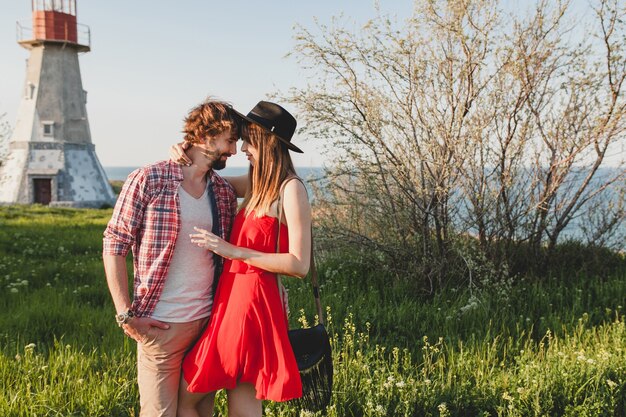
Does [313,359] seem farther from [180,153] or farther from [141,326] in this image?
[180,153]

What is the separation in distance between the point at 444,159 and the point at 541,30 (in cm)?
241

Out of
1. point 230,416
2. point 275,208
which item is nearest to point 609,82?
point 275,208

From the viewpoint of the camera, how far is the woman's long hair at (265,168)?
3.12 meters

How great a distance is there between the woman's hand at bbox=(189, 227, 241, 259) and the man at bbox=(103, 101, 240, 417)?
0.38 ft

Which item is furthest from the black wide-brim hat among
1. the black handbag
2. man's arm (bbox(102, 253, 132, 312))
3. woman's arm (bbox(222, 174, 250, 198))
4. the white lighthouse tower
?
the white lighthouse tower

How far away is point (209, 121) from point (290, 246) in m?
0.84

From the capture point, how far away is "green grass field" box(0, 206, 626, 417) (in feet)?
13.8

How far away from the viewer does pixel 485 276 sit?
7.40m

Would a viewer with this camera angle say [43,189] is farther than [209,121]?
Yes

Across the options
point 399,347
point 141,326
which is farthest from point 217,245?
point 399,347

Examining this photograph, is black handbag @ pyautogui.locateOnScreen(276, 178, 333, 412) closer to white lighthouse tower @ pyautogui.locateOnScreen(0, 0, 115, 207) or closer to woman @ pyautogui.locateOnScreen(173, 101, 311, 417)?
woman @ pyautogui.locateOnScreen(173, 101, 311, 417)

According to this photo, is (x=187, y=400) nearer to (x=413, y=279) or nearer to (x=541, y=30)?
(x=413, y=279)

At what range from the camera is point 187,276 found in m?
3.15

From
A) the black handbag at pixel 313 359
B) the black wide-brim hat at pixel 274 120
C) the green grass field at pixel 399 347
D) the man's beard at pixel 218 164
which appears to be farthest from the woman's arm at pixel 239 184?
the green grass field at pixel 399 347
